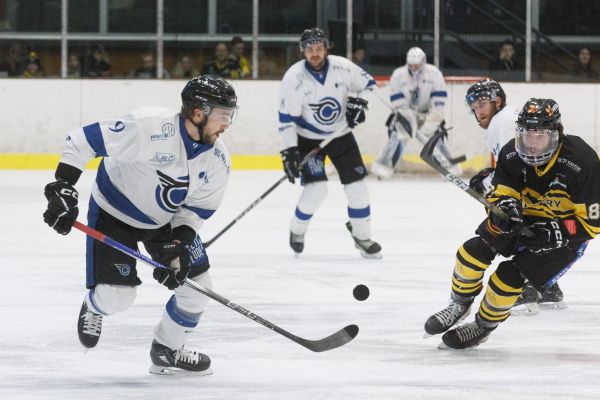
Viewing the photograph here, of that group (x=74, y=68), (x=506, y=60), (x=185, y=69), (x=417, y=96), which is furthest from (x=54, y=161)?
(x=506, y=60)

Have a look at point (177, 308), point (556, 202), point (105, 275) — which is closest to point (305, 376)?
point (177, 308)

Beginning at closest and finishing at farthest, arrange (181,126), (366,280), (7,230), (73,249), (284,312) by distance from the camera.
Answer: (181,126) < (284,312) < (366,280) < (73,249) < (7,230)

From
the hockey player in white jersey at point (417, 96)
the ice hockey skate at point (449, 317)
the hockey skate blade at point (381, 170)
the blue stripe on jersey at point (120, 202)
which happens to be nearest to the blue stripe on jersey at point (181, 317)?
the blue stripe on jersey at point (120, 202)

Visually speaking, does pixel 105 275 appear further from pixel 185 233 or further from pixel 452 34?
pixel 452 34

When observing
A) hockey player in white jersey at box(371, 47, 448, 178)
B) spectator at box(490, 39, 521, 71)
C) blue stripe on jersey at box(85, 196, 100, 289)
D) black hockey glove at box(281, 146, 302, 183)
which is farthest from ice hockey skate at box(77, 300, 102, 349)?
spectator at box(490, 39, 521, 71)

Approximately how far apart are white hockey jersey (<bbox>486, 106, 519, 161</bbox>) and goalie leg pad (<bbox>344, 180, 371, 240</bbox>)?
1377mm

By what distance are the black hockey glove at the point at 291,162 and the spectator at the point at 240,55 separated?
14.5ft

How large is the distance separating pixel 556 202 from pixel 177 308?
3.69ft

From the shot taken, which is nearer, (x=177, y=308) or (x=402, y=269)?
(x=177, y=308)

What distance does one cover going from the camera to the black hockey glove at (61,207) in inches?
122

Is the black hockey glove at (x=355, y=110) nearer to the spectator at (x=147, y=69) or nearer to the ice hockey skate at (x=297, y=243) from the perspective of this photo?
the ice hockey skate at (x=297, y=243)

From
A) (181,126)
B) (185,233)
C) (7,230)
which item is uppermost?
(181,126)

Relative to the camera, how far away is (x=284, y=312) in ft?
14.3

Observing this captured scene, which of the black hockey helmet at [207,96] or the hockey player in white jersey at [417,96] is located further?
the hockey player in white jersey at [417,96]
